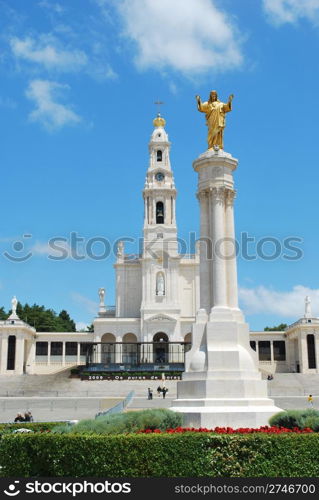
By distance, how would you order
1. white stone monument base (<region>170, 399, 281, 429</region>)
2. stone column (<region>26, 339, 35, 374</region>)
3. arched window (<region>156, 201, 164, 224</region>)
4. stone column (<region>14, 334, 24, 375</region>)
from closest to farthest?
white stone monument base (<region>170, 399, 281, 429</region>)
stone column (<region>14, 334, 24, 375</region>)
stone column (<region>26, 339, 35, 374</region>)
arched window (<region>156, 201, 164, 224</region>)

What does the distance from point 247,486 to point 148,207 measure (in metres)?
73.2

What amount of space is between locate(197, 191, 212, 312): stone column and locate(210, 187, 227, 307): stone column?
439mm

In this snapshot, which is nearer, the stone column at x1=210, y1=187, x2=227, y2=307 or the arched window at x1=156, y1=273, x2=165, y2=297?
the stone column at x1=210, y1=187, x2=227, y2=307

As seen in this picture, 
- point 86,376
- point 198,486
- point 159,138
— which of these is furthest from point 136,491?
point 159,138

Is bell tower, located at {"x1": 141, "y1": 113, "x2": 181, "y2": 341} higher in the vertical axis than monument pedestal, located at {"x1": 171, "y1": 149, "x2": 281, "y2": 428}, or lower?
higher

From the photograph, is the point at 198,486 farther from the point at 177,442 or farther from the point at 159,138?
the point at 159,138

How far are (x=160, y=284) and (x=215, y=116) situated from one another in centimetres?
5595

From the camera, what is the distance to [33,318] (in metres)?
106

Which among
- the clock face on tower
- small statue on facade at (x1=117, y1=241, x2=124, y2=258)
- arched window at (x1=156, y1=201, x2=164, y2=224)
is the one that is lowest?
small statue on facade at (x1=117, y1=241, x2=124, y2=258)

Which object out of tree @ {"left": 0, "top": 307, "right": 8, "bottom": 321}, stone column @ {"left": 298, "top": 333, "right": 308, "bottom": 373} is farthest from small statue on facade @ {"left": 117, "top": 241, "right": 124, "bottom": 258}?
tree @ {"left": 0, "top": 307, "right": 8, "bottom": 321}

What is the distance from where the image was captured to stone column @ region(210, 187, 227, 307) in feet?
74.8

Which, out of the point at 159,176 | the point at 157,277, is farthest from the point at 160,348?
the point at 159,176

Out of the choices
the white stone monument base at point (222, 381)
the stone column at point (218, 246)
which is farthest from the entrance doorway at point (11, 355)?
the stone column at point (218, 246)

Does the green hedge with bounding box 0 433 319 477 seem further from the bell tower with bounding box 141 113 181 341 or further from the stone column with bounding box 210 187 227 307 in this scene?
the bell tower with bounding box 141 113 181 341
